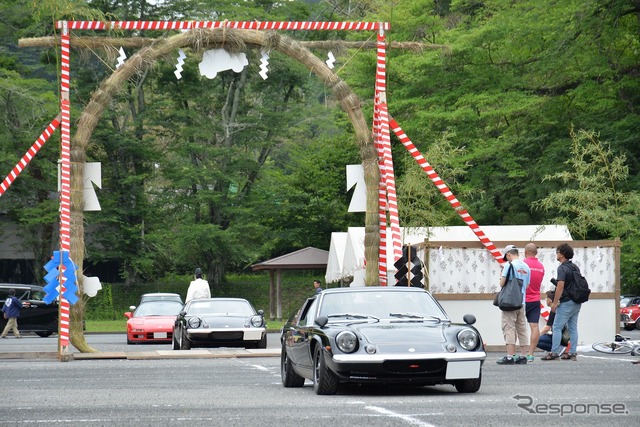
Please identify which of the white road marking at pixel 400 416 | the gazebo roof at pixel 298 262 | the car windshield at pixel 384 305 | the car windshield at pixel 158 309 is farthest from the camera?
the gazebo roof at pixel 298 262

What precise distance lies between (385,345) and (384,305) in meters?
1.55

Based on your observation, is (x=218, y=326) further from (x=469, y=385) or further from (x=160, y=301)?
(x=469, y=385)

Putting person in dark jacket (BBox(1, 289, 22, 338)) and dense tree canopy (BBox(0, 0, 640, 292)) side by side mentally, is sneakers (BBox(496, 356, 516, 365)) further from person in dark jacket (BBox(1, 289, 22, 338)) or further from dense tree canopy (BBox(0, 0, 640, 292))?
person in dark jacket (BBox(1, 289, 22, 338))

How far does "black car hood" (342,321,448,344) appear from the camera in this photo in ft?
41.1

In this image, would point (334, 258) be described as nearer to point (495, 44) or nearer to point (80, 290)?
point (495, 44)

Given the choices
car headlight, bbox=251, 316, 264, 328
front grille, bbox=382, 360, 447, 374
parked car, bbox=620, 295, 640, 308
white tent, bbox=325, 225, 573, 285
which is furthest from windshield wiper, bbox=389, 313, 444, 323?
parked car, bbox=620, 295, 640, 308

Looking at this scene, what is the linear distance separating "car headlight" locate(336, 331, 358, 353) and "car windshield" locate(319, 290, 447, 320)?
3.86ft

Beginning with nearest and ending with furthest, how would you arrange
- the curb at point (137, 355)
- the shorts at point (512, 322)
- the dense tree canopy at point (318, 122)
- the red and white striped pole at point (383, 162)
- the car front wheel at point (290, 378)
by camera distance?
the car front wheel at point (290, 378), the shorts at point (512, 322), the curb at point (137, 355), the red and white striped pole at point (383, 162), the dense tree canopy at point (318, 122)

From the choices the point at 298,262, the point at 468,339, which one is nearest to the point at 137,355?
the point at 468,339

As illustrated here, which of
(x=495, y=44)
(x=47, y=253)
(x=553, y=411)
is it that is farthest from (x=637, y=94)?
(x=553, y=411)

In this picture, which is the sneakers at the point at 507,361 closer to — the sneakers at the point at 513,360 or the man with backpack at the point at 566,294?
the sneakers at the point at 513,360

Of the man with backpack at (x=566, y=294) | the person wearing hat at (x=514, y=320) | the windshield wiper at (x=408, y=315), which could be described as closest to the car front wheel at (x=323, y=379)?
the windshield wiper at (x=408, y=315)

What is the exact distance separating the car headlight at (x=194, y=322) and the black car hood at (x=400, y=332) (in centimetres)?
1159

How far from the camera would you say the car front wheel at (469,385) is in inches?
499
